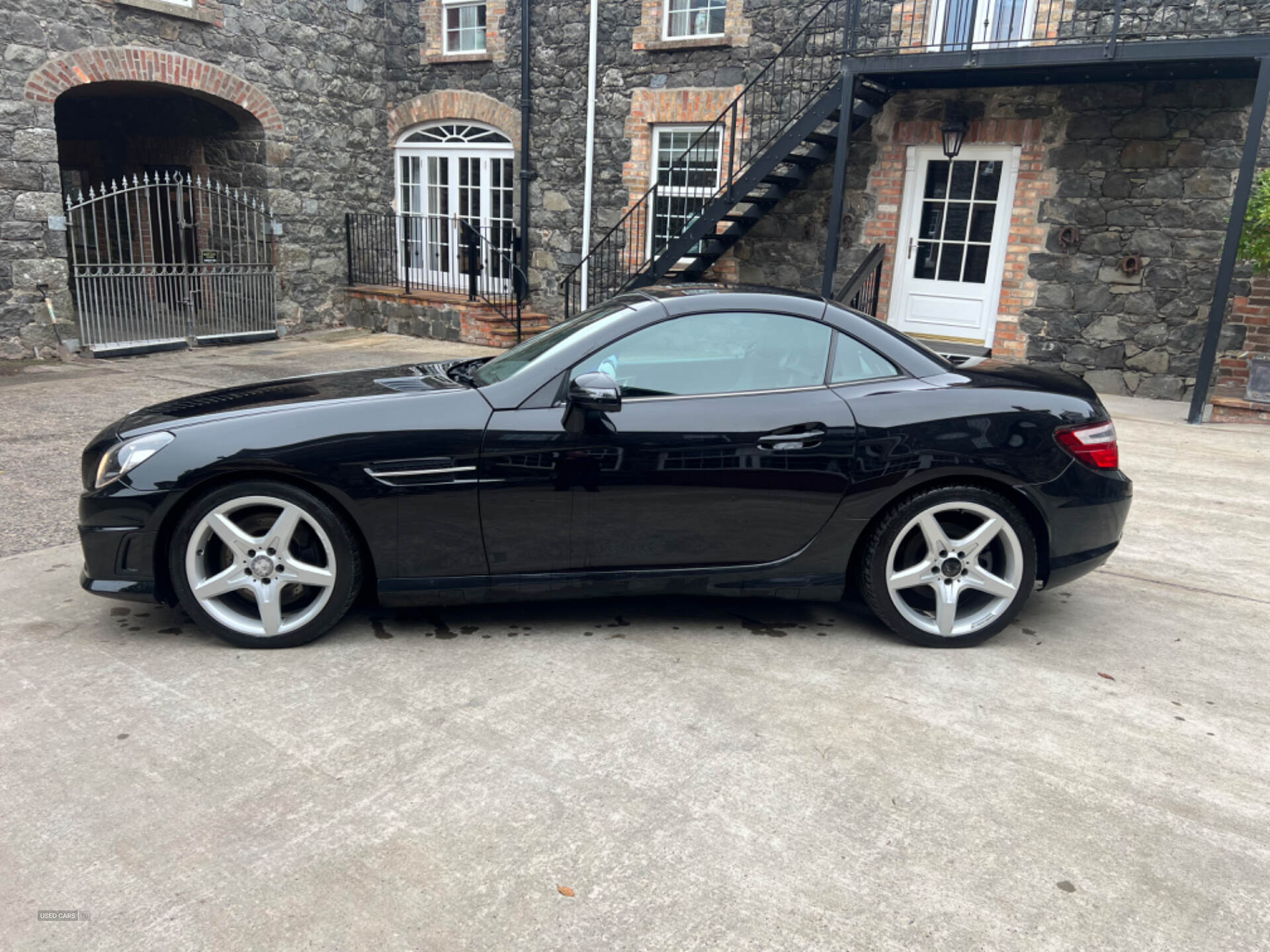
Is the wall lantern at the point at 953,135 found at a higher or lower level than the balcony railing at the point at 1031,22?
lower

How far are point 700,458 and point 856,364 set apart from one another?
0.80 meters

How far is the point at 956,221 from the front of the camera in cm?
1069

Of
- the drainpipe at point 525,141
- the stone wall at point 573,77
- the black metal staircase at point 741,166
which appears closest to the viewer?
the black metal staircase at point 741,166

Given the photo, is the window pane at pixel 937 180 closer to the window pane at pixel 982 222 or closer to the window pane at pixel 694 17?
the window pane at pixel 982 222

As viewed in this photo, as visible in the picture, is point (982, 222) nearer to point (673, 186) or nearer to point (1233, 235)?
point (1233, 235)

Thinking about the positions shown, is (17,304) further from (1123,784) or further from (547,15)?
(1123,784)

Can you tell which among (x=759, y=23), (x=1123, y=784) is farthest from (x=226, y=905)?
(x=759, y=23)

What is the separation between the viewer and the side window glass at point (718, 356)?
12.3ft

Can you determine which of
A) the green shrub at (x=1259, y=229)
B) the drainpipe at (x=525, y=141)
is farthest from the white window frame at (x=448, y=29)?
the green shrub at (x=1259, y=229)

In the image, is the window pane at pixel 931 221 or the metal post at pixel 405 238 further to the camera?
the metal post at pixel 405 238

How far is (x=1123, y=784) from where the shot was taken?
2863 millimetres

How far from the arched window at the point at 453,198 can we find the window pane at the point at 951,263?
638 centimetres

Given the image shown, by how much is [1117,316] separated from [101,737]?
10.1 meters

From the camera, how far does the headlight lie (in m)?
3.50
